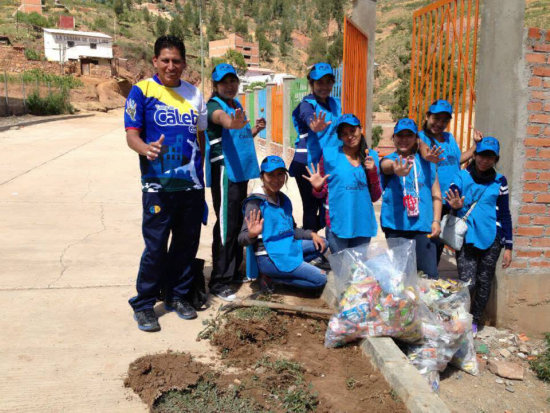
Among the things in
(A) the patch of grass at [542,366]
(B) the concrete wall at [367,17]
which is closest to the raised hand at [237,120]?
(A) the patch of grass at [542,366]

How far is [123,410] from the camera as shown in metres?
2.42

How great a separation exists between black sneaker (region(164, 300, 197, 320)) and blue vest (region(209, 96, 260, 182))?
0.99 meters

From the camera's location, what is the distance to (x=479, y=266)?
13.4 feet

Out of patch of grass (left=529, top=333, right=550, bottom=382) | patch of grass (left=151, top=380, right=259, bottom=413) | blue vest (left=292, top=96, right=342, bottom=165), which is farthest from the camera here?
blue vest (left=292, top=96, right=342, bottom=165)

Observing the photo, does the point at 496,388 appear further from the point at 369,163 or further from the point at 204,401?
the point at 204,401

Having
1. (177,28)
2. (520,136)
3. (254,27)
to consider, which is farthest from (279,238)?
(254,27)

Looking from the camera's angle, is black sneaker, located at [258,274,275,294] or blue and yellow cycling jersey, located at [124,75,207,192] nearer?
blue and yellow cycling jersey, located at [124,75,207,192]

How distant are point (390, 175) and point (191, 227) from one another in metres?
1.57

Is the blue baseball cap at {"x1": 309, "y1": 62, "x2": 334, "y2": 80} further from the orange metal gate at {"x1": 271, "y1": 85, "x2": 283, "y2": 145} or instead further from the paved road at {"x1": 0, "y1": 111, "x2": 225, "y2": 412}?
the orange metal gate at {"x1": 271, "y1": 85, "x2": 283, "y2": 145}

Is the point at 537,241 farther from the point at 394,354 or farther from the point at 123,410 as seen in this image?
the point at 123,410

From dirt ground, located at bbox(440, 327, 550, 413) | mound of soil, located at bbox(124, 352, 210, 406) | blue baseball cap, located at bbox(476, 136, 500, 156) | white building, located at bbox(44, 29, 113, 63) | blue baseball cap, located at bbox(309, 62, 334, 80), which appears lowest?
dirt ground, located at bbox(440, 327, 550, 413)

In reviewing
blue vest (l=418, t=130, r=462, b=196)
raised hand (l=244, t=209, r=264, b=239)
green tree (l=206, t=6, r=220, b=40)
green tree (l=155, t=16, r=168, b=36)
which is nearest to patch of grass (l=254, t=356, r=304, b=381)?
raised hand (l=244, t=209, r=264, b=239)

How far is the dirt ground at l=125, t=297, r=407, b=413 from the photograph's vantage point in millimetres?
2564

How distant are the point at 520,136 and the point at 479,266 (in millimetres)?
1141
